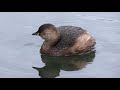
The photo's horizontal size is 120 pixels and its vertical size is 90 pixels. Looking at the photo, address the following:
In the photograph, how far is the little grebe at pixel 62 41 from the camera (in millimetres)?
11656

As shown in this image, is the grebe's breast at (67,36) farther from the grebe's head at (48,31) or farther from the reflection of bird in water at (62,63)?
the reflection of bird in water at (62,63)

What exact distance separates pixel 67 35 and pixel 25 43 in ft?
3.83

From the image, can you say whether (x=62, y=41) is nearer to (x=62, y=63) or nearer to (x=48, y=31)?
(x=48, y=31)

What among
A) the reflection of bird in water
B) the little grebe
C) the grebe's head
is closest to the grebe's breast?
the little grebe

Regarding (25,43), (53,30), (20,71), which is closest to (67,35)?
(53,30)

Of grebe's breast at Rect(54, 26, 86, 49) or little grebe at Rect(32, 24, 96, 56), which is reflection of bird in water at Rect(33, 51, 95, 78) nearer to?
little grebe at Rect(32, 24, 96, 56)

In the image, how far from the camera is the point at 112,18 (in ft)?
46.9

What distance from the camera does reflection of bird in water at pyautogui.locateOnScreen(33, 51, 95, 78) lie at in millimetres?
10623

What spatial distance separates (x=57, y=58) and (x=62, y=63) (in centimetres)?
40

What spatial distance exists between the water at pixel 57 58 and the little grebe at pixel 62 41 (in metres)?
0.19

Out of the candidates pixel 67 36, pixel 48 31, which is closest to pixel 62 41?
pixel 67 36

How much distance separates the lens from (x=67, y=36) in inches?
464

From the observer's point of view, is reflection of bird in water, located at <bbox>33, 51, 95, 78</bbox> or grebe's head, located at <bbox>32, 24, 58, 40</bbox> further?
grebe's head, located at <bbox>32, 24, 58, 40</bbox>

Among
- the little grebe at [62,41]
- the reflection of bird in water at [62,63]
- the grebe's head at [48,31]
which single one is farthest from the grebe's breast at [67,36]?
the reflection of bird in water at [62,63]
